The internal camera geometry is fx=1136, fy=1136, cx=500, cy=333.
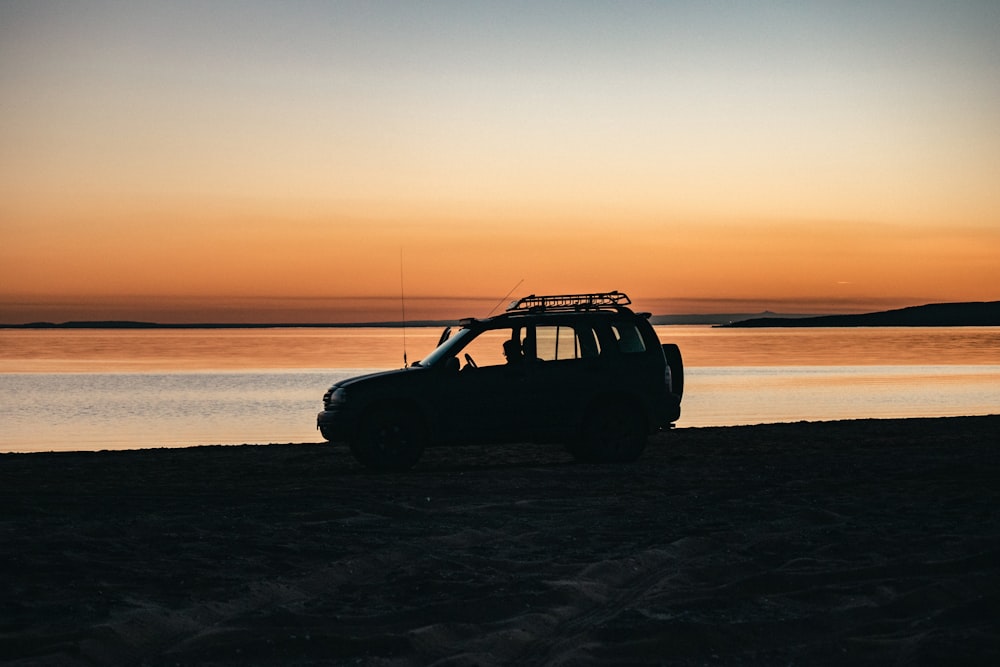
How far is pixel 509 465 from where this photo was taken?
50.2 feet

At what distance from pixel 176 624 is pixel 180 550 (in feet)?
7.22

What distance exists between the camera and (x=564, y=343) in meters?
15.1

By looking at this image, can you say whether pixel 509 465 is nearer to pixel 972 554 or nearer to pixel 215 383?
pixel 972 554

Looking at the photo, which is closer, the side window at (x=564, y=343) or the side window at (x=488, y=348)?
the side window at (x=488, y=348)

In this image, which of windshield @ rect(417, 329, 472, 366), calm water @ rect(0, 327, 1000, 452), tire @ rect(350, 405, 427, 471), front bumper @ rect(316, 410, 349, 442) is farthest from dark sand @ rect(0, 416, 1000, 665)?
calm water @ rect(0, 327, 1000, 452)

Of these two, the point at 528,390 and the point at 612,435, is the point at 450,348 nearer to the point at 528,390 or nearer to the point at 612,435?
the point at 528,390

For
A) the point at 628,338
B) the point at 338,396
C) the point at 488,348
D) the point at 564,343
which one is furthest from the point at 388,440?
the point at 628,338

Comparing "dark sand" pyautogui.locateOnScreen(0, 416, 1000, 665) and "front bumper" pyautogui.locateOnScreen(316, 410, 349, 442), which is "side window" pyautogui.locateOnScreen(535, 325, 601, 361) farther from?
"front bumper" pyautogui.locateOnScreen(316, 410, 349, 442)

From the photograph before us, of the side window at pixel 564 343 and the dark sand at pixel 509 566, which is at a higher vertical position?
the side window at pixel 564 343

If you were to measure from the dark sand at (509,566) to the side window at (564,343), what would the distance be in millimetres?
1636

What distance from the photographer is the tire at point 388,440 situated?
1452cm

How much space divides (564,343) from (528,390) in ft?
2.69

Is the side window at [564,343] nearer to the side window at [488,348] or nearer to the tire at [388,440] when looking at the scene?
the side window at [488,348]

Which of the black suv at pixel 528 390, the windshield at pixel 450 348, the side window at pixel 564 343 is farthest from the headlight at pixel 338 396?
the side window at pixel 564 343
